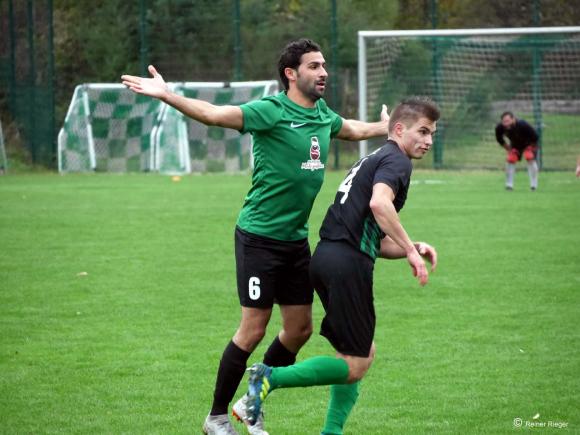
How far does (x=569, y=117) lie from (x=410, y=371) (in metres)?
19.4

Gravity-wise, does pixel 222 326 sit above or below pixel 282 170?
below

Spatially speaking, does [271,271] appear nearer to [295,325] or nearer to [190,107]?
[295,325]

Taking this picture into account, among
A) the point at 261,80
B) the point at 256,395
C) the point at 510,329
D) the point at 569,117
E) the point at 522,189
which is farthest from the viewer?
the point at 261,80

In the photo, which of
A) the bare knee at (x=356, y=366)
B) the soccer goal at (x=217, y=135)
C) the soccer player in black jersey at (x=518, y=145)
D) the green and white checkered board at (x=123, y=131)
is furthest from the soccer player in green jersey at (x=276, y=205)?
the green and white checkered board at (x=123, y=131)

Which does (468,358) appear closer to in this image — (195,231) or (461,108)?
(195,231)

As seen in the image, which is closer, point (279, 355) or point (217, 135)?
point (279, 355)

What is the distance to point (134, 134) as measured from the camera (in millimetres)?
27422

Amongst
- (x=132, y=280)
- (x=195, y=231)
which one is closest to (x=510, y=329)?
(x=132, y=280)

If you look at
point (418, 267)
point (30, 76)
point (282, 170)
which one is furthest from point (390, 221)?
point (30, 76)

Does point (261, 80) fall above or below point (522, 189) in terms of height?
above

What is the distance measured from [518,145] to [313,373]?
17.1 metres

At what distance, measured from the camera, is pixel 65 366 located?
7.51 m

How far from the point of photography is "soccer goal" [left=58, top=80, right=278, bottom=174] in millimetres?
26781

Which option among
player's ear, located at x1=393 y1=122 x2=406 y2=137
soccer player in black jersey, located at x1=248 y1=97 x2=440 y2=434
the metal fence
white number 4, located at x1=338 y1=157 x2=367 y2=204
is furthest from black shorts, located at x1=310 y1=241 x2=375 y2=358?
the metal fence
